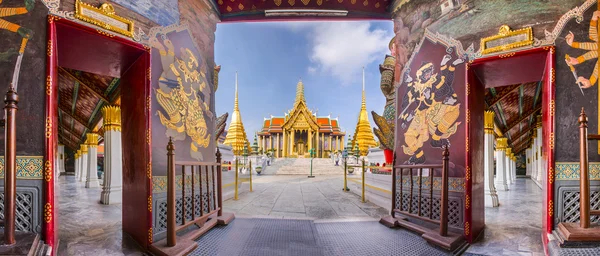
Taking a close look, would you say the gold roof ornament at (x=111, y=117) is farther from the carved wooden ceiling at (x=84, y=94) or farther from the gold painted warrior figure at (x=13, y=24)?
the gold painted warrior figure at (x=13, y=24)

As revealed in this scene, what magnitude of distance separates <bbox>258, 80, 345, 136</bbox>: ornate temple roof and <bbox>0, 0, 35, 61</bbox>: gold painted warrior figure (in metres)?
26.4

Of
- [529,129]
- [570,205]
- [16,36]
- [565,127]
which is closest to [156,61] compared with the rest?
[16,36]

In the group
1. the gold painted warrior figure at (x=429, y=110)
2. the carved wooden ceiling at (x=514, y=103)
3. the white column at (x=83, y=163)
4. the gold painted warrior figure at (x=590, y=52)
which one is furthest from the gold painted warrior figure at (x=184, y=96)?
the white column at (x=83, y=163)

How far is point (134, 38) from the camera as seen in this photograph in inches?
133

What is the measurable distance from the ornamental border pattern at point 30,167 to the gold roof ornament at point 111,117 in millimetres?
4972

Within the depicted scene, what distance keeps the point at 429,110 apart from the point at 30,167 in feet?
17.5

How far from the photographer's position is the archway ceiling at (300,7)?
5.42m

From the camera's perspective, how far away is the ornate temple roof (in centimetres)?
2948

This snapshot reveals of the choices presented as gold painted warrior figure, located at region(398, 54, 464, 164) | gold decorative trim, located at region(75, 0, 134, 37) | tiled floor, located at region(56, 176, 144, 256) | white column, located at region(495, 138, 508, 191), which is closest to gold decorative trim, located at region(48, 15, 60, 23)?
gold decorative trim, located at region(75, 0, 134, 37)

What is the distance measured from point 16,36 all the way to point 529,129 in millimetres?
16162

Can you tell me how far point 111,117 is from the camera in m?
7.08

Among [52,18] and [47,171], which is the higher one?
[52,18]

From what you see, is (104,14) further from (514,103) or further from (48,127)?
(514,103)

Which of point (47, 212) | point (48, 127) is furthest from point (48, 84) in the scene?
point (47, 212)
